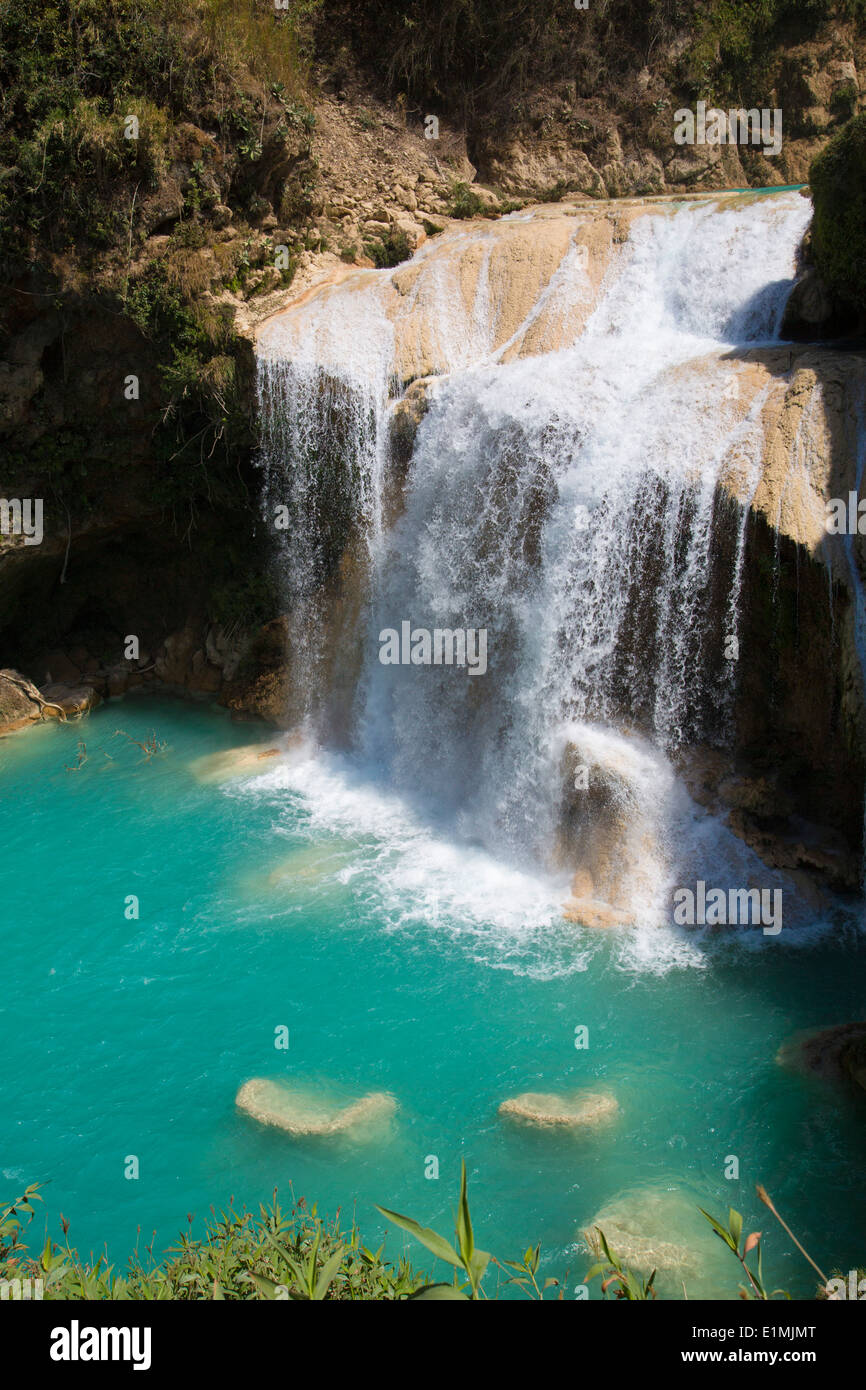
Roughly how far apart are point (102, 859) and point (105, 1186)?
15.5 ft

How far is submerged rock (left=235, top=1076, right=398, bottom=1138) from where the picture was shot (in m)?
7.81

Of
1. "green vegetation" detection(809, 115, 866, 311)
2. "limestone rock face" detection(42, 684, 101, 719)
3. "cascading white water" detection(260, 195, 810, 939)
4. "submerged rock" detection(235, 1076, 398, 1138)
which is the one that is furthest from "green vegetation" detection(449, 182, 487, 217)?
"submerged rock" detection(235, 1076, 398, 1138)

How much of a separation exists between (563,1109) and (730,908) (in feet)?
10.2

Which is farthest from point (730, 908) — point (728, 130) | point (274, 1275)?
point (728, 130)

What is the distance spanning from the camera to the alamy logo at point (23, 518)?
1464 cm

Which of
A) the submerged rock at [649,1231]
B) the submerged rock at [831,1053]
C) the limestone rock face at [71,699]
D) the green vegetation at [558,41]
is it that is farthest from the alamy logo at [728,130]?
the submerged rock at [649,1231]

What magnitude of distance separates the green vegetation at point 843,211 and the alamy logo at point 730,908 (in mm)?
6469

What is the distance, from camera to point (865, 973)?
936 centimetres

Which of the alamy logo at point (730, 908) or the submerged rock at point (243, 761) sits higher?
the submerged rock at point (243, 761)

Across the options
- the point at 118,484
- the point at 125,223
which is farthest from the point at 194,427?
the point at 125,223

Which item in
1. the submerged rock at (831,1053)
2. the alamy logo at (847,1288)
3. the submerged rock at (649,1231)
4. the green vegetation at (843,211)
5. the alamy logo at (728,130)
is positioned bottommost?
the submerged rock at (649,1231)

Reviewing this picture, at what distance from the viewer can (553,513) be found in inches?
436
